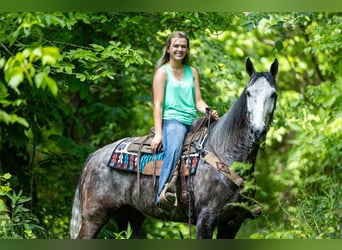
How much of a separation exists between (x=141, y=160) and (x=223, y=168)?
2.92ft

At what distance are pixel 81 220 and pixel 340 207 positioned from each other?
255cm

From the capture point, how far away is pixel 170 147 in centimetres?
559

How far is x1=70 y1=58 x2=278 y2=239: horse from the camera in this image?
5.10m

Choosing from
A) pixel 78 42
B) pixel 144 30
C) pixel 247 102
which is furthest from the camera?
pixel 144 30

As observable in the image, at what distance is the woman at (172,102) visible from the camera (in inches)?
221

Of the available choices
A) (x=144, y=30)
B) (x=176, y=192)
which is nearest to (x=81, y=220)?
(x=176, y=192)

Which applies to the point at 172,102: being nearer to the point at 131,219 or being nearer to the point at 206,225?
the point at 206,225

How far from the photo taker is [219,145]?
555 centimetres

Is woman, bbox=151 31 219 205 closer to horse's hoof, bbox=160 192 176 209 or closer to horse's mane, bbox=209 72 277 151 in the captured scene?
horse's hoof, bbox=160 192 176 209

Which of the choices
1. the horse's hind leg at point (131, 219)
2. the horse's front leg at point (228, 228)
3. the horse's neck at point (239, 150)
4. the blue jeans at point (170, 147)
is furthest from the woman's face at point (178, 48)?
the horse's hind leg at point (131, 219)

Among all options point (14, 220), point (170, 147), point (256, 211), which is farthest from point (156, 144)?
point (14, 220)
